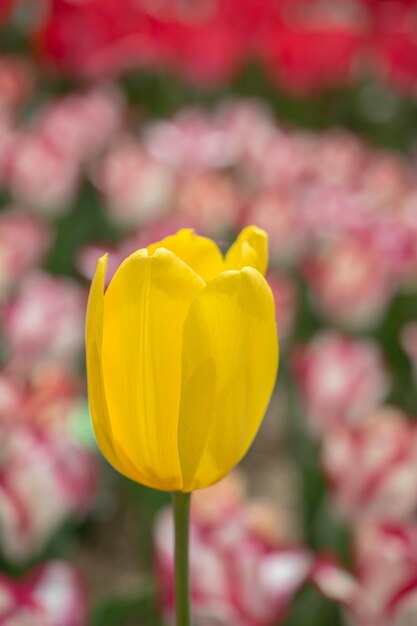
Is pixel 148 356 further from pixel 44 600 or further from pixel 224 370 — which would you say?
pixel 44 600

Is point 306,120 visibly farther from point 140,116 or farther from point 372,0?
point 372,0

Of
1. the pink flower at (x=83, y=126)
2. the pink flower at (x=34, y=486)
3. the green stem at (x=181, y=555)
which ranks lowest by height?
the pink flower at (x=83, y=126)

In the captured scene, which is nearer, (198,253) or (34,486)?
(198,253)

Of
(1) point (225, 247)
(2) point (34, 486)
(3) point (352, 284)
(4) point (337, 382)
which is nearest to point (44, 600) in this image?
(2) point (34, 486)

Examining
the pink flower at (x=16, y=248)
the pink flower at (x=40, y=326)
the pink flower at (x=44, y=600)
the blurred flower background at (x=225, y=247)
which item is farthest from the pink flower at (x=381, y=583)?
the pink flower at (x=16, y=248)

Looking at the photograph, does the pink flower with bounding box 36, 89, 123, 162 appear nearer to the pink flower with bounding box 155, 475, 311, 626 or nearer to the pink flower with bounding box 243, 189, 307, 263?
the pink flower with bounding box 243, 189, 307, 263

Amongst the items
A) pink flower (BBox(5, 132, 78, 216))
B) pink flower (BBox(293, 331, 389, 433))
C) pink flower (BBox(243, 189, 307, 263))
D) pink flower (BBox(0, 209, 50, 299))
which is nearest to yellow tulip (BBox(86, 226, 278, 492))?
pink flower (BBox(293, 331, 389, 433))

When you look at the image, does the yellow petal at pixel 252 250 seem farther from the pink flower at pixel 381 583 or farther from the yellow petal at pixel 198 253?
the pink flower at pixel 381 583

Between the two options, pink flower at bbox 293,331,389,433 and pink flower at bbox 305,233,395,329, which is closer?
pink flower at bbox 293,331,389,433
